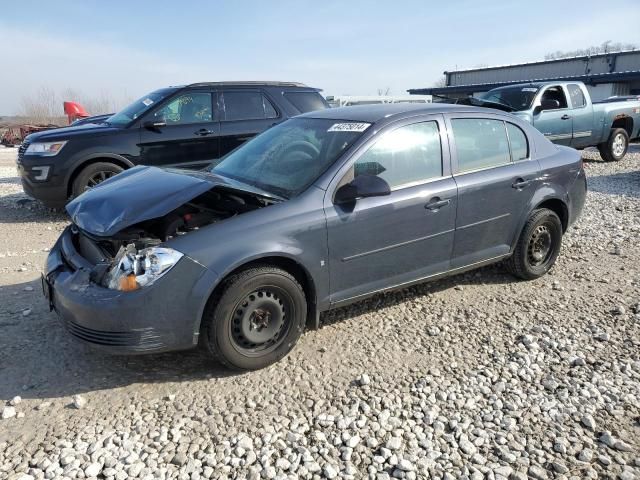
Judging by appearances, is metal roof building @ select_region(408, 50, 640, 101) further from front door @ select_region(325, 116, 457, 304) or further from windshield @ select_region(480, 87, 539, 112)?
front door @ select_region(325, 116, 457, 304)

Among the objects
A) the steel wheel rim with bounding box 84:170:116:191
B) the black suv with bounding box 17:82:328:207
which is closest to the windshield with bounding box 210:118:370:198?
the black suv with bounding box 17:82:328:207

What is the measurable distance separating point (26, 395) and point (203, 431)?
120 cm

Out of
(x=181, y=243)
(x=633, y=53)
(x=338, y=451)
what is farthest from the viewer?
(x=633, y=53)

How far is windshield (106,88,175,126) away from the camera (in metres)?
7.42

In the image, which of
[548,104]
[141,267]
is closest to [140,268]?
[141,267]

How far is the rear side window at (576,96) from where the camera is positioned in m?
11.3

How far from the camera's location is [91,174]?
279 inches

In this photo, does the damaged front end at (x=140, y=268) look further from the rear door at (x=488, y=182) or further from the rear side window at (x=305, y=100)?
the rear side window at (x=305, y=100)

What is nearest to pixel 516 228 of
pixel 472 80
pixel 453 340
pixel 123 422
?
pixel 453 340

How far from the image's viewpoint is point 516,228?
4.50 meters

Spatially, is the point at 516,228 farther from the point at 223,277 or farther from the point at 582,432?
the point at 223,277

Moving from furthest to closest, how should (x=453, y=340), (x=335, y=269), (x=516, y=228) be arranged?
(x=516, y=228) < (x=453, y=340) < (x=335, y=269)

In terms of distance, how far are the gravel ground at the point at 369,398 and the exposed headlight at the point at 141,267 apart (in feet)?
2.30

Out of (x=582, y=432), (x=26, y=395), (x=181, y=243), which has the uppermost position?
(x=181, y=243)
